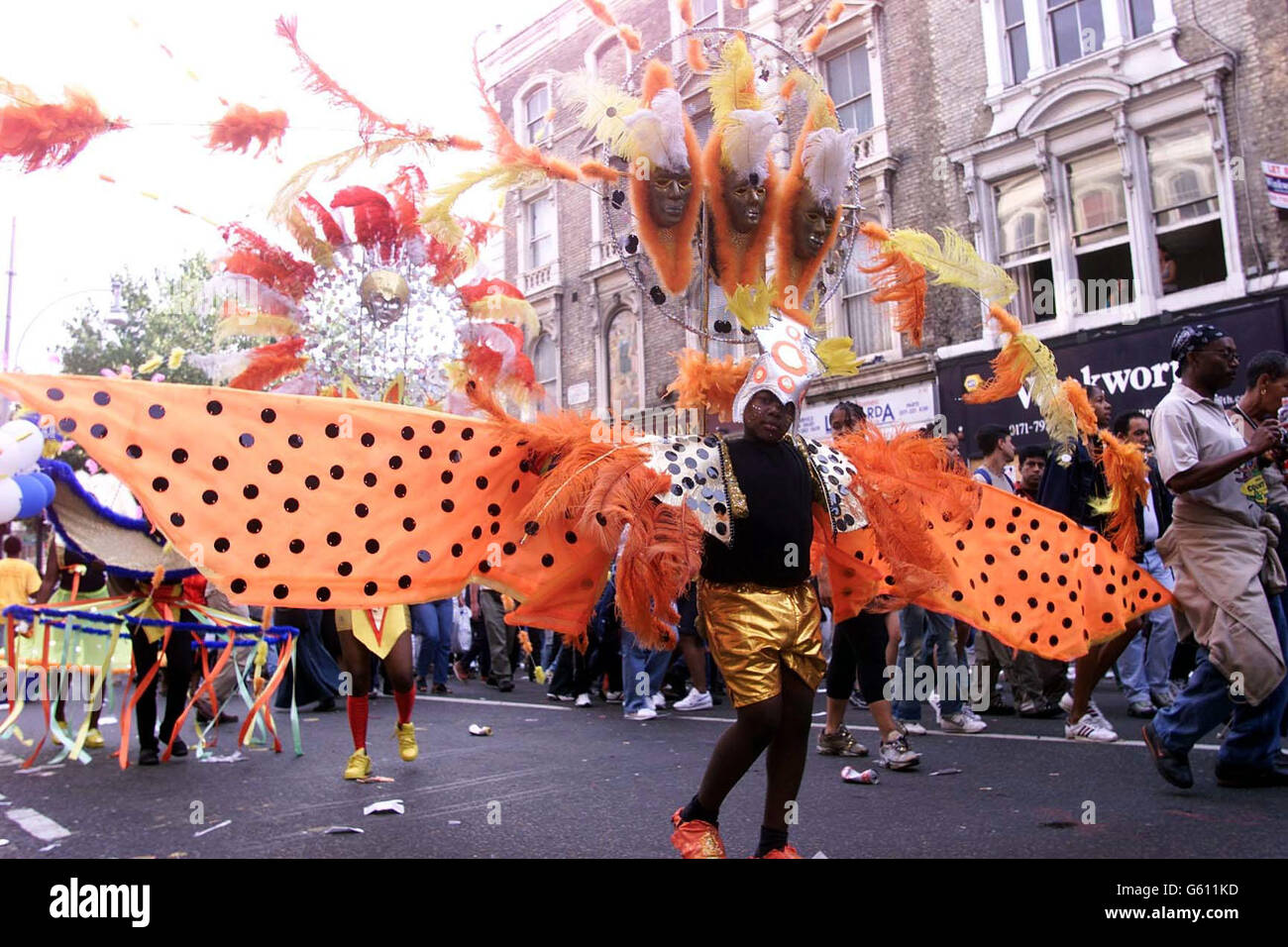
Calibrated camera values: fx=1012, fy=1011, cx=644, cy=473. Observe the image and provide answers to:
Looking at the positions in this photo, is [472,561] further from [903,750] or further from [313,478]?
[903,750]

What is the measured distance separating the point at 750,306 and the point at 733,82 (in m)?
1.07

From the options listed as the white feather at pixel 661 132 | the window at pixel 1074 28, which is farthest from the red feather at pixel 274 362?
the window at pixel 1074 28

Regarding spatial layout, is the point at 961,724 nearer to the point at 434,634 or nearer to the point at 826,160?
the point at 826,160

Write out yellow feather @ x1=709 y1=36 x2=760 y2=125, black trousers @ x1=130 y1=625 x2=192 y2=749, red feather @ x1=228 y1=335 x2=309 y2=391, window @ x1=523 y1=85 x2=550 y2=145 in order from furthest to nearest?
1. window @ x1=523 y1=85 x2=550 y2=145
2. black trousers @ x1=130 y1=625 x2=192 y2=749
3. red feather @ x1=228 y1=335 x2=309 y2=391
4. yellow feather @ x1=709 y1=36 x2=760 y2=125

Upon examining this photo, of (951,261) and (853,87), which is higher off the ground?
(853,87)

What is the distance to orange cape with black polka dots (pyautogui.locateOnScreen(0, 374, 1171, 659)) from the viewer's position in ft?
10.6

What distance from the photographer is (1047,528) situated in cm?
456

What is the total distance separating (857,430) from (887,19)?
604 inches

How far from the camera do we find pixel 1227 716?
4285 mm

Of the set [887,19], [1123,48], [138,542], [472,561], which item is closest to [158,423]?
[472,561]

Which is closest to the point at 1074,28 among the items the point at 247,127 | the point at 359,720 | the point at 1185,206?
the point at 1185,206

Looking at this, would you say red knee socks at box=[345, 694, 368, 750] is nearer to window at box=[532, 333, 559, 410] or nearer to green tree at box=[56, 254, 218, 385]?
window at box=[532, 333, 559, 410]

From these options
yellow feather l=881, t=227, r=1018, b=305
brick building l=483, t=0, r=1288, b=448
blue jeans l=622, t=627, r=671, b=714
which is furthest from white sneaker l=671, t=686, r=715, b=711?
brick building l=483, t=0, r=1288, b=448

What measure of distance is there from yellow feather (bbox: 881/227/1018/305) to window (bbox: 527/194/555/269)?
19.4 m
